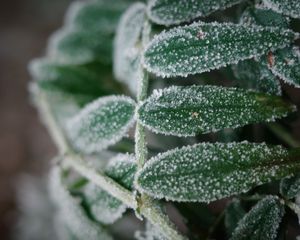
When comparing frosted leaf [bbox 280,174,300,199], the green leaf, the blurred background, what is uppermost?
the green leaf

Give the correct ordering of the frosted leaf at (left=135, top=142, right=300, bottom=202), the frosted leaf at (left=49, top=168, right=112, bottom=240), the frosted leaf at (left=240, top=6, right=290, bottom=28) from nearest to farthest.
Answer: the frosted leaf at (left=135, top=142, right=300, bottom=202), the frosted leaf at (left=240, top=6, right=290, bottom=28), the frosted leaf at (left=49, top=168, right=112, bottom=240)

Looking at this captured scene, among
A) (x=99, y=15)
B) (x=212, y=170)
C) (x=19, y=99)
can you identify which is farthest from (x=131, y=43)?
(x=19, y=99)

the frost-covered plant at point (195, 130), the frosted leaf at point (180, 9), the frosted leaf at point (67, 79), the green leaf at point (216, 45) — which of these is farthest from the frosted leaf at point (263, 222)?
the frosted leaf at point (67, 79)

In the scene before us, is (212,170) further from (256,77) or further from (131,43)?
(131,43)

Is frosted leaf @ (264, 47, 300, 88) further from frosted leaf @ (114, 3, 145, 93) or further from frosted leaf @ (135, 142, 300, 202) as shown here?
frosted leaf @ (114, 3, 145, 93)

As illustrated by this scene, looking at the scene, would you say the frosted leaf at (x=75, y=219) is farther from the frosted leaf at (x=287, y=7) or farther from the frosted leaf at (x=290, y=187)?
the frosted leaf at (x=287, y=7)

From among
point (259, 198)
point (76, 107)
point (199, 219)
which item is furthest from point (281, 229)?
point (76, 107)

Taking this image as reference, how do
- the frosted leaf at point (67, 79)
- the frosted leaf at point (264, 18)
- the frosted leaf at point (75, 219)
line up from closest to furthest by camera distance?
the frosted leaf at point (264, 18), the frosted leaf at point (75, 219), the frosted leaf at point (67, 79)

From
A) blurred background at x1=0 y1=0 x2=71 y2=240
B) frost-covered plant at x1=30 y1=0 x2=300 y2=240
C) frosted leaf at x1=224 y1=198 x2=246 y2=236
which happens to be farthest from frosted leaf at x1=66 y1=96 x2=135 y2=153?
blurred background at x1=0 y1=0 x2=71 y2=240
